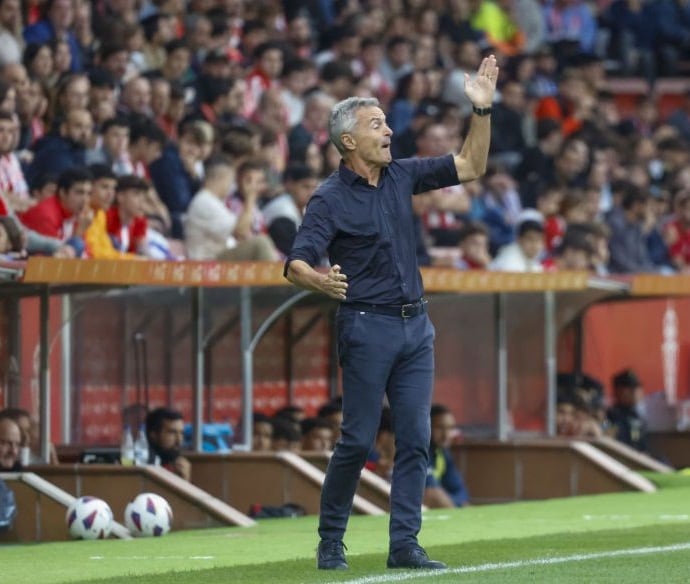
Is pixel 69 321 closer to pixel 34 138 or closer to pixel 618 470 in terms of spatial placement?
pixel 34 138

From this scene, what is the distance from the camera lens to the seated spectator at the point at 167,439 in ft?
46.3

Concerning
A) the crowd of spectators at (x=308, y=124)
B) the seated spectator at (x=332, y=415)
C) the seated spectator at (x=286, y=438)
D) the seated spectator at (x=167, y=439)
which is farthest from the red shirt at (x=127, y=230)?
the seated spectator at (x=332, y=415)

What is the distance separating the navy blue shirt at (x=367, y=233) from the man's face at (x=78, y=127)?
7264mm

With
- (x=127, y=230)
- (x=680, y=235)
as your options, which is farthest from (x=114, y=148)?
(x=680, y=235)

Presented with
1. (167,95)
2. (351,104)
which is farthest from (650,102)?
(351,104)

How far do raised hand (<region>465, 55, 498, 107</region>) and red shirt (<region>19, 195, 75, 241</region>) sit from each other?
596 centimetres

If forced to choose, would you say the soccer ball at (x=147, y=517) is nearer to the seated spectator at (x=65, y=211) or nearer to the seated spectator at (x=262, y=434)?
the seated spectator at (x=65, y=211)

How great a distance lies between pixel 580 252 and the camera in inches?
746

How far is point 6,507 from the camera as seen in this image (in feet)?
40.4

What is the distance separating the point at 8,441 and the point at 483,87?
17.1 ft

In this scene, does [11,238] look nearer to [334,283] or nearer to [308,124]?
[334,283]

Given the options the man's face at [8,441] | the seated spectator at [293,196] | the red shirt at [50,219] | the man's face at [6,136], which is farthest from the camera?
the seated spectator at [293,196]

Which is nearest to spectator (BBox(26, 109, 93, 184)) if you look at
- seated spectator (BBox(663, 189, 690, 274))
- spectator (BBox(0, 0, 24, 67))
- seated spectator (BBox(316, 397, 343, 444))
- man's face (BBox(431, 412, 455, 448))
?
spectator (BBox(0, 0, 24, 67))

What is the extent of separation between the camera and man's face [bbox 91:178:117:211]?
48.4 feet
